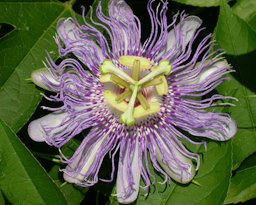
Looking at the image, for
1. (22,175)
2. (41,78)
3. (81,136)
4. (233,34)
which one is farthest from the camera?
(81,136)

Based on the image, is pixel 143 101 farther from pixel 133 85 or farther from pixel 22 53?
pixel 22 53

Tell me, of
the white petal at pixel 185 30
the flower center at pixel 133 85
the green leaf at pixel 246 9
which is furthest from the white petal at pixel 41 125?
the green leaf at pixel 246 9

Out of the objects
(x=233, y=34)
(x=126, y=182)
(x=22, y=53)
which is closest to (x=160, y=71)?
(x=233, y=34)

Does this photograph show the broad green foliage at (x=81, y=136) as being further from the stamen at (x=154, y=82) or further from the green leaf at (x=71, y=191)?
the stamen at (x=154, y=82)

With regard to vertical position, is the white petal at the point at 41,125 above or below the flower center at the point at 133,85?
below

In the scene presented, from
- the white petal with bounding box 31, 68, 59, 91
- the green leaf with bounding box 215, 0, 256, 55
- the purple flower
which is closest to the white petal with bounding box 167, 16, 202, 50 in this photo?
the purple flower

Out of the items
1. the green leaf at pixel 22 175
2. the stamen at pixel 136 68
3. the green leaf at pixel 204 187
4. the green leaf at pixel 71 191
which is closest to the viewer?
the green leaf at pixel 22 175
